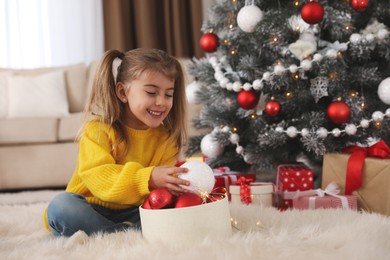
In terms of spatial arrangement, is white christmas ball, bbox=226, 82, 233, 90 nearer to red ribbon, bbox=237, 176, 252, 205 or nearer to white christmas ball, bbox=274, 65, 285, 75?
white christmas ball, bbox=274, 65, 285, 75

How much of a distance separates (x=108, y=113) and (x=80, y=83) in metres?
2.30

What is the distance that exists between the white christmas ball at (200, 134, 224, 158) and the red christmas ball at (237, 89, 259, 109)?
223 millimetres

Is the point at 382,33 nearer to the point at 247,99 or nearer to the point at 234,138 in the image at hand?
the point at 247,99

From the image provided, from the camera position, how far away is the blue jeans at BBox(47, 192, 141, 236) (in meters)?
1.27

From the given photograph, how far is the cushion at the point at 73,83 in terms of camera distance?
3580 millimetres

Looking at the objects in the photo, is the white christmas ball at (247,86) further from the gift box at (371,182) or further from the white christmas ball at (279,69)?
the gift box at (371,182)

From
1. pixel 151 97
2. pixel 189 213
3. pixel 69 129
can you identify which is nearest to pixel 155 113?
pixel 151 97

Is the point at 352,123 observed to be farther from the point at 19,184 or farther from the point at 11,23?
the point at 11,23

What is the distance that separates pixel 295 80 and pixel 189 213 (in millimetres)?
1024

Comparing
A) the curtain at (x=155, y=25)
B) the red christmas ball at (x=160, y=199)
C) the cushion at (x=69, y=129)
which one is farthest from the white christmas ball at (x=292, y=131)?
the curtain at (x=155, y=25)

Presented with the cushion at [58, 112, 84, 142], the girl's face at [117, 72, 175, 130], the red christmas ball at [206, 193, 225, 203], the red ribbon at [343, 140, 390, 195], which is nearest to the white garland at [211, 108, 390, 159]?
the red ribbon at [343, 140, 390, 195]

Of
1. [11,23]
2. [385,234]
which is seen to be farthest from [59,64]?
[385,234]

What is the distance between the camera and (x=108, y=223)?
1310 millimetres

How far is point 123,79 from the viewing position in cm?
146
